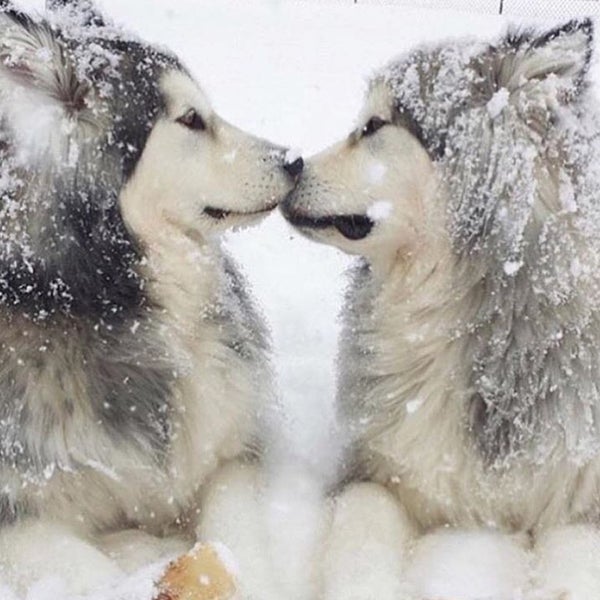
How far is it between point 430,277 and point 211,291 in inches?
26.9

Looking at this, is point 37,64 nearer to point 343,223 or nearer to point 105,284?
point 105,284

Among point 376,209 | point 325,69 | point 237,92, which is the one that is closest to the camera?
point 376,209

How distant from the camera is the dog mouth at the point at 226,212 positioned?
3.21 m

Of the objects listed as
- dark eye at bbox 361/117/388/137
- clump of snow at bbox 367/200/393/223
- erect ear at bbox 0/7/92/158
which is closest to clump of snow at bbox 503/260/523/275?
clump of snow at bbox 367/200/393/223

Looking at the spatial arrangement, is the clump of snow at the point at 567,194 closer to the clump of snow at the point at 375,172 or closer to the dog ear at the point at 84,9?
the clump of snow at the point at 375,172

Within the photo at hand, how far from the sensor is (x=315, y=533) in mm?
3215

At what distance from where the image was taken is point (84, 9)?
130 inches

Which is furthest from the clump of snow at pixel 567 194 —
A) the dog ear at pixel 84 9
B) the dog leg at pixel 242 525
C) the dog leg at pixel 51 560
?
the dog leg at pixel 51 560

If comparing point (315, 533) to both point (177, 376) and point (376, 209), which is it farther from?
point (376, 209)

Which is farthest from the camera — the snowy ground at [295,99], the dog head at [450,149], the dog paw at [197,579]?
the snowy ground at [295,99]

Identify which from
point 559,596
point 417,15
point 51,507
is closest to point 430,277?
point 559,596

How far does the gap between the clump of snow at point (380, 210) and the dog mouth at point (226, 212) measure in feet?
1.04

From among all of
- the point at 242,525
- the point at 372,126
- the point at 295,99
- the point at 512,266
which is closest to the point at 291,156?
the point at 372,126

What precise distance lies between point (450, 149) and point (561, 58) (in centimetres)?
39
